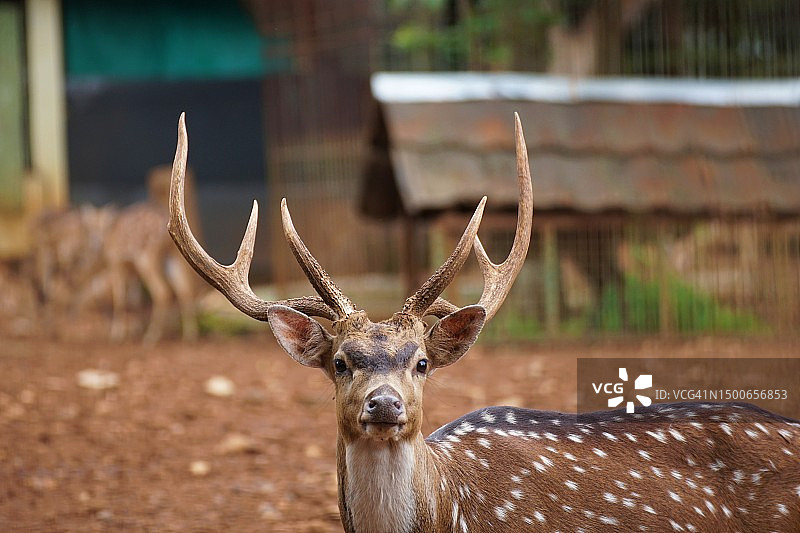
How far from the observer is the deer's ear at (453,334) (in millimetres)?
3387

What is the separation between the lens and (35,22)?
43.3 feet

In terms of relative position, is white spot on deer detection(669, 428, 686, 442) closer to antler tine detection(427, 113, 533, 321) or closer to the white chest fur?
antler tine detection(427, 113, 533, 321)

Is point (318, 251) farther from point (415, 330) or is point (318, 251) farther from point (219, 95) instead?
point (415, 330)

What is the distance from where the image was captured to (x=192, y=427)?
21.7 ft

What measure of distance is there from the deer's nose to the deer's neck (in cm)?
19

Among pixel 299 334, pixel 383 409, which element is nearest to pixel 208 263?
pixel 299 334

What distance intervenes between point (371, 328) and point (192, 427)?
Result: 11.9ft

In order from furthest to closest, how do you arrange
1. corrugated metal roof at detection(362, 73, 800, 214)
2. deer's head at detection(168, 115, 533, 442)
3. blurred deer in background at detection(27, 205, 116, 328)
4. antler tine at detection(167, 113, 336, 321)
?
1. blurred deer in background at detection(27, 205, 116, 328)
2. corrugated metal roof at detection(362, 73, 800, 214)
3. antler tine at detection(167, 113, 336, 321)
4. deer's head at detection(168, 115, 533, 442)

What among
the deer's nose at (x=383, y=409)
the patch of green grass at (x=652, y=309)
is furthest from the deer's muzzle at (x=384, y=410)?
the patch of green grass at (x=652, y=309)

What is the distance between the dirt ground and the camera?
15.8 ft

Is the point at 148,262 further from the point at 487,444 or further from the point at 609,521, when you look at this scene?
the point at 609,521

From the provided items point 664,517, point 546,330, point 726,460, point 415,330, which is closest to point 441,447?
point 415,330

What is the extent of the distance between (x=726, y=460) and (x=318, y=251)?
349 inches
